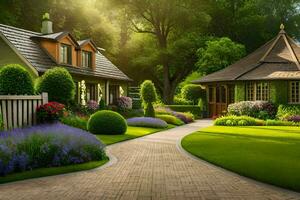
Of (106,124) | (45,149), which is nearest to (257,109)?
(106,124)

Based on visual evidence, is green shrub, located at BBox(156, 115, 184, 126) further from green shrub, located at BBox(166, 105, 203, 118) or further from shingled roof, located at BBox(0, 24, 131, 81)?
green shrub, located at BBox(166, 105, 203, 118)

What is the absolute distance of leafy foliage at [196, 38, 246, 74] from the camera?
3994 cm

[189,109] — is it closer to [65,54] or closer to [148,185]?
[65,54]

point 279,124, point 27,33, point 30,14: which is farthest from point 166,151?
point 30,14

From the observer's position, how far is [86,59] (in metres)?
31.1

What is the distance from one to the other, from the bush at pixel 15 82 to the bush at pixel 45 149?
18.3 ft

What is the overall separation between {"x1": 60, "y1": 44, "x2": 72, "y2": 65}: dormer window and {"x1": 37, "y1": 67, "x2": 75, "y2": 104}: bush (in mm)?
6707

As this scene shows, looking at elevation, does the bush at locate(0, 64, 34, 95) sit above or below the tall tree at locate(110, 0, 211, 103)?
below

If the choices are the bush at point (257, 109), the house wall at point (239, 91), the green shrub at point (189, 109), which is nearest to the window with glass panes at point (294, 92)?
the bush at point (257, 109)

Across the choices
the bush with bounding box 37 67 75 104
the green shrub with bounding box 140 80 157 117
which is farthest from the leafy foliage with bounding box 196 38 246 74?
the bush with bounding box 37 67 75 104

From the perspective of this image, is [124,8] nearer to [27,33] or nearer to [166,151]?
[27,33]

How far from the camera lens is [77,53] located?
29922 mm

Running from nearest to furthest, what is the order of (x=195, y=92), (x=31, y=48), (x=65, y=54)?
1. (x=31, y=48)
2. (x=65, y=54)
3. (x=195, y=92)

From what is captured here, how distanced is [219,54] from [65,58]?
17.6 metres
